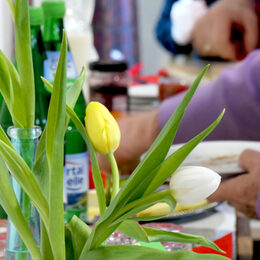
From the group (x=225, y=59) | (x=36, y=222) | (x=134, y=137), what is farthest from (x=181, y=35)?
(x=36, y=222)

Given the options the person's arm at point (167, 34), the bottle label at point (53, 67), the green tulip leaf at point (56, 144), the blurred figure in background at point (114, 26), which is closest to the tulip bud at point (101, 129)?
the green tulip leaf at point (56, 144)

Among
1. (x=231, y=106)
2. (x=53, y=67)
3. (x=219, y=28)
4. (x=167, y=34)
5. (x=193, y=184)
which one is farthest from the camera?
(x=167, y=34)

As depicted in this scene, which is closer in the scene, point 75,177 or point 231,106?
point 75,177

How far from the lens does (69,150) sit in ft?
2.90

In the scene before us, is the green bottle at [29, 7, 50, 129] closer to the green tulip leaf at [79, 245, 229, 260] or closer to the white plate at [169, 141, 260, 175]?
the white plate at [169, 141, 260, 175]

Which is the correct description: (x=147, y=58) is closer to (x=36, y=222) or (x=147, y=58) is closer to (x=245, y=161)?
(x=245, y=161)

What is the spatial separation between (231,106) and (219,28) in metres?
1.00

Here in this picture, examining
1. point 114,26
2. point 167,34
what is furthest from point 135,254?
point 114,26

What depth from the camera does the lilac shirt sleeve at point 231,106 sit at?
1075 mm

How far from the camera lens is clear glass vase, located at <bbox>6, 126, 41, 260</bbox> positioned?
46cm

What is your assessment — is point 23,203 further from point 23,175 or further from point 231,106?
point 231,106

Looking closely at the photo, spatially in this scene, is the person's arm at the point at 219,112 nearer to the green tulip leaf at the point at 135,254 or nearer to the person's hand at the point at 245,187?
the person's hand at the point at 245,187

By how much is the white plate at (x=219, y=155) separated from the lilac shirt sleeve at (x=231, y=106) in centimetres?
17

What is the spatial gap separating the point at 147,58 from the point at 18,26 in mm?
3976
